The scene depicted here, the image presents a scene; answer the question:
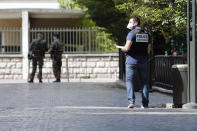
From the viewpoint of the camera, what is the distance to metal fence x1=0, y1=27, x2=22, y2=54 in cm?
2886

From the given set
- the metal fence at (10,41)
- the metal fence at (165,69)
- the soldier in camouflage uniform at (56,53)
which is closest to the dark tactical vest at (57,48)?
the soldier in camouflage uniform at (56,53)

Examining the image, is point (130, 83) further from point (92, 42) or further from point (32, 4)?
point (32, 4)

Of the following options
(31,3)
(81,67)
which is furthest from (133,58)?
(31,3)

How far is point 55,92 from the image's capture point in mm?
18703

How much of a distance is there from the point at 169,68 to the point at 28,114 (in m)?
6.88

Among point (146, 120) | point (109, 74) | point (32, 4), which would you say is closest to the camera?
point (146, 120)

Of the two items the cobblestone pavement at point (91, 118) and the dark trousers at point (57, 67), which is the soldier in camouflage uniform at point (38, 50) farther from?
the cobblestone pavement at point (91, 118)

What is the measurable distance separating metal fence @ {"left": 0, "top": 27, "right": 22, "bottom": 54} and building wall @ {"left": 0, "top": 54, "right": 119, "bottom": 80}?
53 centimetres

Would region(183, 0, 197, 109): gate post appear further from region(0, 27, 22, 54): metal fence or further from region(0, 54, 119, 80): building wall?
region(0, 27, 22, 54): metal fence

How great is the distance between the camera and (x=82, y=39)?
93.4 feet

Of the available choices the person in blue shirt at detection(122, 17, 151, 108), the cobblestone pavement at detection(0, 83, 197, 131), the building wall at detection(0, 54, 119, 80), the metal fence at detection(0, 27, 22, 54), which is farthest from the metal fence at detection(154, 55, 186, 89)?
the metal fence at detection(0, 27, 22, 54)

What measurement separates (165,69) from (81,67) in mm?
10795

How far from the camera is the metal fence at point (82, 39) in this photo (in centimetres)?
2827

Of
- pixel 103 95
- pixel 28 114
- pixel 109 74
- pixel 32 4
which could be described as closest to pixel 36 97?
pixel 103 95
